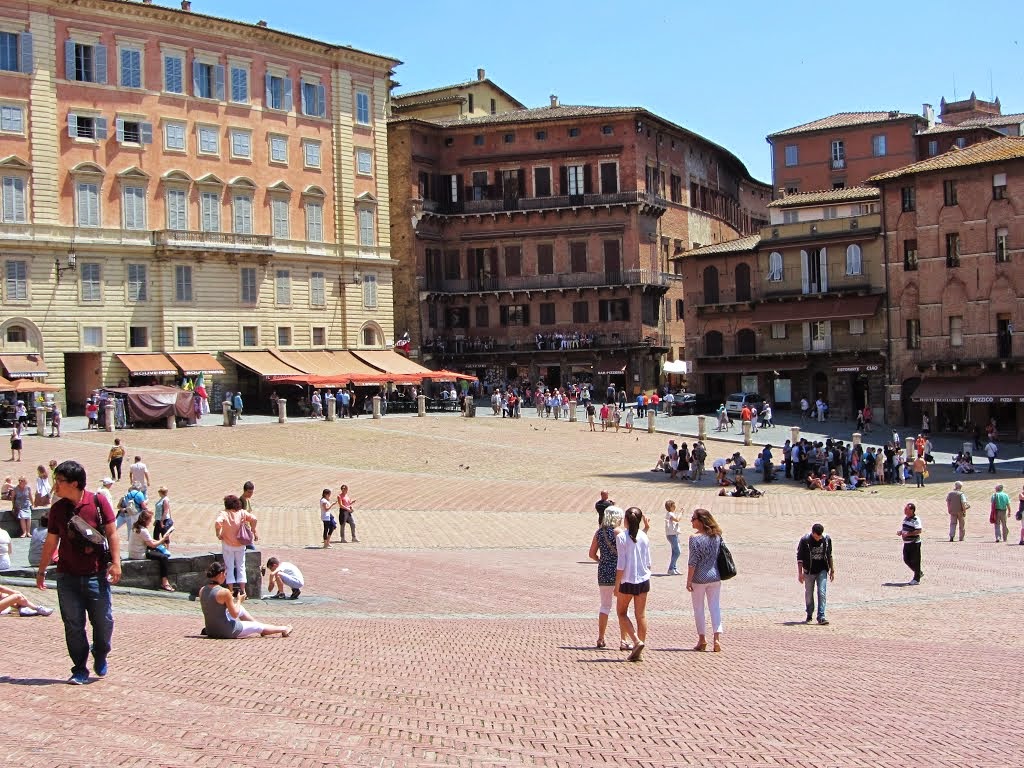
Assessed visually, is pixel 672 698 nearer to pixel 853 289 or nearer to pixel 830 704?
pixel 830 704

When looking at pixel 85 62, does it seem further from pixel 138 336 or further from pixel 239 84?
pixel 138 336

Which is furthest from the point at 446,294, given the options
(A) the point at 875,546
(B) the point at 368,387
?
(A) the point at 875,546

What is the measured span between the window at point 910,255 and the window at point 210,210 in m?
32.4

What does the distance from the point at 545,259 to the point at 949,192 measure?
77.0 feet

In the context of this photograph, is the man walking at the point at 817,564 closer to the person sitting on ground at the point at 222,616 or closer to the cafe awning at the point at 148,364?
the person sitting on ground at the point at 222,616

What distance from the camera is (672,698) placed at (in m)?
10.7

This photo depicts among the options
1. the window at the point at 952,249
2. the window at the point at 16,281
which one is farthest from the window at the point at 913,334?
the window at the point at 16,281

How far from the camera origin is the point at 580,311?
232ft

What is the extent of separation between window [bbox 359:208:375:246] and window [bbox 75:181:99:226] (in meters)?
14.2

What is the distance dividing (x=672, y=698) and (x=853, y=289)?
5268 cm

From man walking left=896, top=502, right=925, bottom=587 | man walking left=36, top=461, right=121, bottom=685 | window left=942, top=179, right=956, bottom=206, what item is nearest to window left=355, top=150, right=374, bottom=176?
window left=942, top=179, right=956, bottom=206

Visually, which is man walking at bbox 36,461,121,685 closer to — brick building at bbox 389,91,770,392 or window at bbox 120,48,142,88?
window at bbox 120,48,142,88

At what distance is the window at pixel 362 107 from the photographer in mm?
62312

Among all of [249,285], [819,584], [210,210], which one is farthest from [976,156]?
[819,584]
